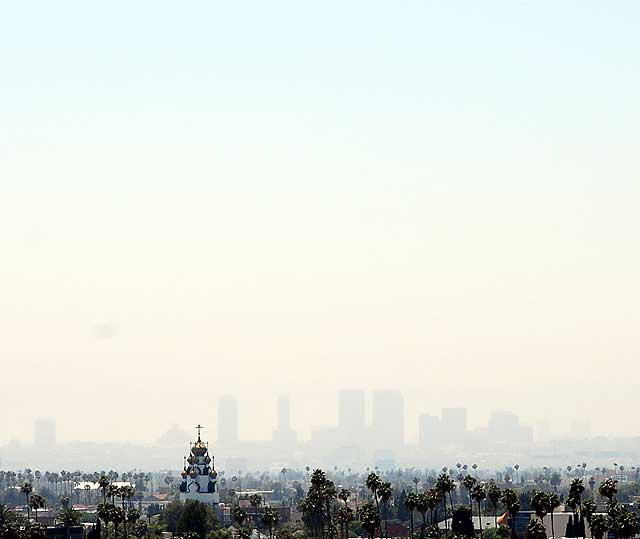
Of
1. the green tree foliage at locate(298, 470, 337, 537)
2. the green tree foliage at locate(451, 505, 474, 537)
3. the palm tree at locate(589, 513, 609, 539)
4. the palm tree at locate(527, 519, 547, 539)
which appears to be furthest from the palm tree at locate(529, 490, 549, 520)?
the green tree foliage at locate(451, 505, 474, 537)

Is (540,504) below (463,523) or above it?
above

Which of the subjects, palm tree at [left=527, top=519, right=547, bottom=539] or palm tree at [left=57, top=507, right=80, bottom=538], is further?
palm tree at [left=57, top=507, right=80, bottom=538]

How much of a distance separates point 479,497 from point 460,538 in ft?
41.9

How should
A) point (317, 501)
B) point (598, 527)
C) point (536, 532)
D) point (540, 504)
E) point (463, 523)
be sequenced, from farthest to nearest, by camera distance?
point (463, 523) < point (317, 501) < point (540, 504) < point (598, 527) < point (536, 532)

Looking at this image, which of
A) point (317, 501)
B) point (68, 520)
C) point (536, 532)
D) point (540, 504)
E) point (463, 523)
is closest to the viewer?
point (536, 532)

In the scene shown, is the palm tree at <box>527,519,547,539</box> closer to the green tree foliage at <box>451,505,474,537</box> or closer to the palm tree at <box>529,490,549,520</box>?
the palm tree at <box>529,490,549,520</box>

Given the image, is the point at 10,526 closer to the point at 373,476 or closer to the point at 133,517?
the point at 373,476

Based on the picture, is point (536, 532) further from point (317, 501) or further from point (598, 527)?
point (317, 501)

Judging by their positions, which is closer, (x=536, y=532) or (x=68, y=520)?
(x=536, y=532)

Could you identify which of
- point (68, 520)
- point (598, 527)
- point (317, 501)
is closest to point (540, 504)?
point (598, 527)

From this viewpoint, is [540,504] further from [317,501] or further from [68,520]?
[68,520]

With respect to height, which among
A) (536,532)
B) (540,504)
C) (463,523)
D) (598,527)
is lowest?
(463,523)

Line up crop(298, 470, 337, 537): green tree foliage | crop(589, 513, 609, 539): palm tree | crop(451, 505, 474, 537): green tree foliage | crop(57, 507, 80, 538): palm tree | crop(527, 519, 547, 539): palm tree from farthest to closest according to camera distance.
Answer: crop(57, 507, 80, 538): palm tree → crop(451, 505, 474, 537): green tree foliage → crop(298, 470, 337, 537): green tree foliage → crop(589, 513, 609, 539): palm tree → crop(527, 519, 547, 539): palm tree

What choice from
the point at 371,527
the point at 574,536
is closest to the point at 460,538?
the point at 371,527
